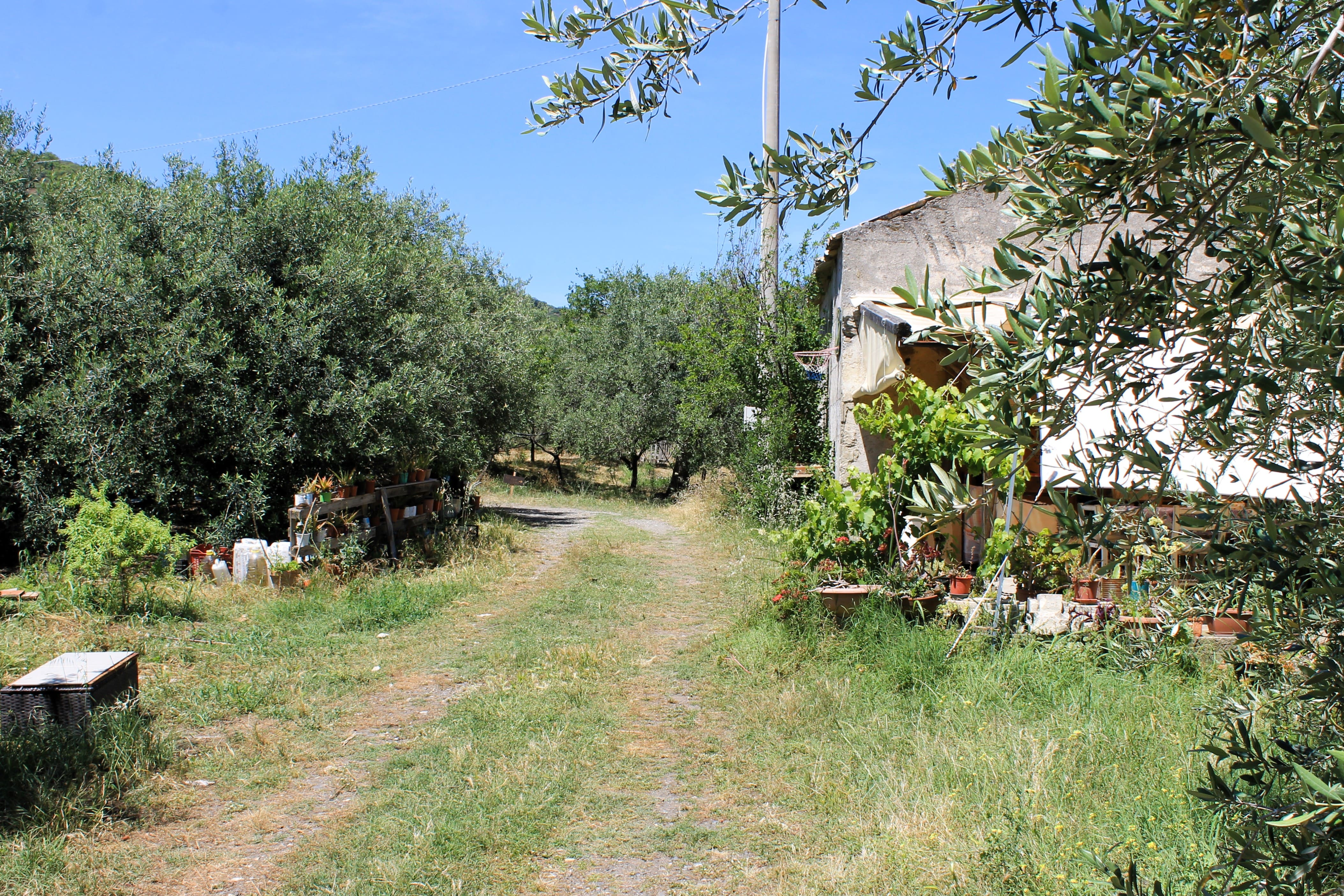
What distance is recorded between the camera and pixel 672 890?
11.6ft

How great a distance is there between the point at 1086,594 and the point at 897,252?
5.17 m

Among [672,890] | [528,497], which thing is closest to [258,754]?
[672,890]

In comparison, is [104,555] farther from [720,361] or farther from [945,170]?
[720,361]

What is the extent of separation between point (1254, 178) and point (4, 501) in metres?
11.1

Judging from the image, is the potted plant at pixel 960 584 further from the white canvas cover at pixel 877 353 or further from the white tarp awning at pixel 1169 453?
the white canvas cover at pixel 877 353

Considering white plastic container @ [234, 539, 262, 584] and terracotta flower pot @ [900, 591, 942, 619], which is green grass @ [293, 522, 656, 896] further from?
white plastic container @ [234, 539, 262, 584]

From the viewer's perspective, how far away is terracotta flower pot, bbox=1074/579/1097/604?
5.80 meters

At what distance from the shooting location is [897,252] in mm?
9867

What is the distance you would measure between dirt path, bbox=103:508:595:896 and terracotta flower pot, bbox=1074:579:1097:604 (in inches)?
165

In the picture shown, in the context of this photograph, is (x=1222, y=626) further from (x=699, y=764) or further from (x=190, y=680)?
(x=190, y=680)

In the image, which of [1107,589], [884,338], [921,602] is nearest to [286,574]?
[921,602]

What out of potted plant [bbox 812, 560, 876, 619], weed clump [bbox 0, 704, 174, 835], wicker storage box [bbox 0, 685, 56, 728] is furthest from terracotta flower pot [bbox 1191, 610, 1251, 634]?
wicker storage box [bbox 0, 685, 56, 728]

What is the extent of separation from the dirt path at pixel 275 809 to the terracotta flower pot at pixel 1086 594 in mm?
4200

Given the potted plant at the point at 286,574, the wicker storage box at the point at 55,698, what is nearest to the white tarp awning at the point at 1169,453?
the wicker storage box at the point at 55,698
